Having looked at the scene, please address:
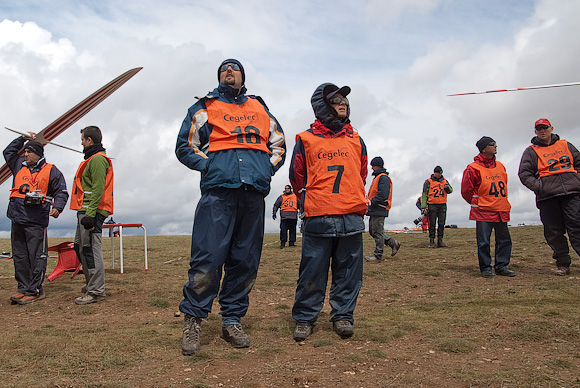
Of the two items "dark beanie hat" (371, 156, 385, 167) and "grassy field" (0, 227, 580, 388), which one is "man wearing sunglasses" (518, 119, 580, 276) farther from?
"dark beanie hat" (371, 156, 385, 167)

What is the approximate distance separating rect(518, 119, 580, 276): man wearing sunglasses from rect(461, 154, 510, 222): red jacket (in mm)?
544

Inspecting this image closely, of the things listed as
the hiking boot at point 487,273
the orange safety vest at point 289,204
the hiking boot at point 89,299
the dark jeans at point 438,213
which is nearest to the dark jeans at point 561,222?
the hiking boot at point 487,273

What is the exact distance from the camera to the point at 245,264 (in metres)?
3.70

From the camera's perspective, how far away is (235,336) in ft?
11.7

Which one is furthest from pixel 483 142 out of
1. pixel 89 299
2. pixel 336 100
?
pixel 89 299

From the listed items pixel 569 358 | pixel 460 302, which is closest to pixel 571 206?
pixel 460 302

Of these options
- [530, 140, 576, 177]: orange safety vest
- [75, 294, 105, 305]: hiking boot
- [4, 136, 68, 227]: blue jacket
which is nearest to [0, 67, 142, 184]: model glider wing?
[4, 136, 68, 227]: blue jacket

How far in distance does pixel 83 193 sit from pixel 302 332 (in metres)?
3.48

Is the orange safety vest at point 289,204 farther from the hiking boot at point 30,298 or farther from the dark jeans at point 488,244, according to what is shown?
the hiking boot at point 30,298

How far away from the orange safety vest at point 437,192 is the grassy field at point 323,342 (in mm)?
5510

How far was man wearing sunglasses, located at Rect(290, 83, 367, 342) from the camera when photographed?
3889 millimetres

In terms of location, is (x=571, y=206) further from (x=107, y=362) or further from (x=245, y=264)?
(x=107, y=362)

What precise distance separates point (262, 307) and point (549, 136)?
4.87 metres

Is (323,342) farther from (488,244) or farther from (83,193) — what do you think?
(488,244)
